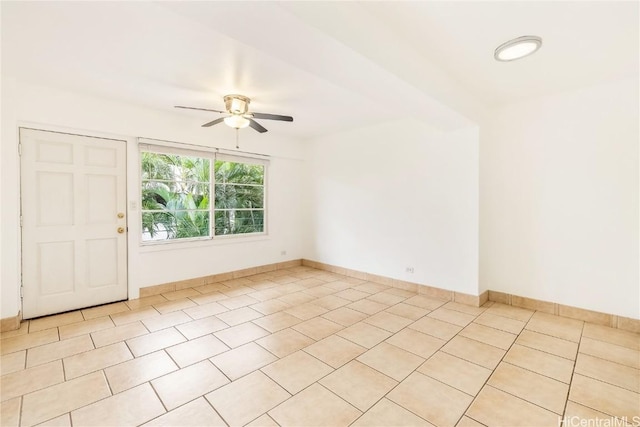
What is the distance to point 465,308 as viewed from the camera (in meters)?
3.52

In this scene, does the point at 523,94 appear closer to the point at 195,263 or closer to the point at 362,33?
the point at 362,33

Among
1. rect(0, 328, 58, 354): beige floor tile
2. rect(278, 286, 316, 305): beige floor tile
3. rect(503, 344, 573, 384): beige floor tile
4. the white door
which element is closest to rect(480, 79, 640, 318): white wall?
rect(503, 344, 573, 384): beige floor tile

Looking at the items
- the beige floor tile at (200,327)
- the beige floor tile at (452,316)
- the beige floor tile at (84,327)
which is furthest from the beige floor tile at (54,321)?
the beige floor tile at (452,316)

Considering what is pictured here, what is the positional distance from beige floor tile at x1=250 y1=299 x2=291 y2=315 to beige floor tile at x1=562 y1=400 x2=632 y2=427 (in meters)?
2.61

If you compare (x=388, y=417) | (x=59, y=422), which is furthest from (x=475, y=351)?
(x=59, y=422)

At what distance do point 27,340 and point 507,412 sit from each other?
13.0 ft

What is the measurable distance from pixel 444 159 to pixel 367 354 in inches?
105

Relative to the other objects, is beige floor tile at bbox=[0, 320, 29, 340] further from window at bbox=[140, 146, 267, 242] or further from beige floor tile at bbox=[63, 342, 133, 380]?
window at bbox=[140, 146, 267, 242]

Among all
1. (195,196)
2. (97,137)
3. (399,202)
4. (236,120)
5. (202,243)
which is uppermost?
(236,120)

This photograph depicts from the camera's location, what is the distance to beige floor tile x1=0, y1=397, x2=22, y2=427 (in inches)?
66.1

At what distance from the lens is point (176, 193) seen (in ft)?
14.2

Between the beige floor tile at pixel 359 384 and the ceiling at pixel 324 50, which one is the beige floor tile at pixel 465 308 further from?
the ceiling at pixel 324 50

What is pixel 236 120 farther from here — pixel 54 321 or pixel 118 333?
pixel 54 321

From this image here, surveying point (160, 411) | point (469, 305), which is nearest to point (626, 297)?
point (469, 305)
